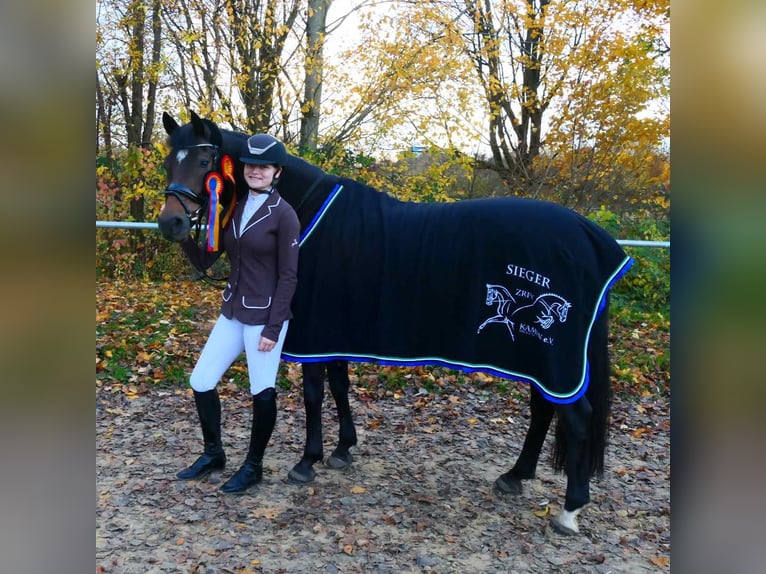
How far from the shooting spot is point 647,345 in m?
6.52

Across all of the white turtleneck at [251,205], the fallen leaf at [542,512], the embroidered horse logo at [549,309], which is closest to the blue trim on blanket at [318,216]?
the white turtleneck at [251,205]

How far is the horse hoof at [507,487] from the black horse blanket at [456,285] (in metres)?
0.91

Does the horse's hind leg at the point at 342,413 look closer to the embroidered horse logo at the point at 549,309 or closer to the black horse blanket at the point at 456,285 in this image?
the black horse blanket at the point at 456,285

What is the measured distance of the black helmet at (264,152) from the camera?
291 centimetres

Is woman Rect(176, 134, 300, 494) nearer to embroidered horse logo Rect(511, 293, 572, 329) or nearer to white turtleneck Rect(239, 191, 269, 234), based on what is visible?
white turtleneck Rect(239, 191, 269, 234)

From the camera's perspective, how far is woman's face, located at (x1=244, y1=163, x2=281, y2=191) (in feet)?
9.68

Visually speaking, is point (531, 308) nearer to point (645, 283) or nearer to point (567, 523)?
point (567, 523)

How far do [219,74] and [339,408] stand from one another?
517cm

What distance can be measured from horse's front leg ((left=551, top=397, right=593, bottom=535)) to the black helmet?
199 cm

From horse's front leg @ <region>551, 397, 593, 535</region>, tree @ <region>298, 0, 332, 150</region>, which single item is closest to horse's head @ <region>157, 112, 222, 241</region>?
horse's front leg @ <region>551, 397, 593, 535</region>

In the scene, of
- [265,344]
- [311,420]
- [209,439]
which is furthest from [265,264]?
[209,439]

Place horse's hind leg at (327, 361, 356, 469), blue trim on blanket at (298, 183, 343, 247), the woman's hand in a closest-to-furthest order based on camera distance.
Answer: the woman's hand → blue trim on blanket at (298, 183, 343, 247) → horse's hind leg at (327, 361, 356, 469)

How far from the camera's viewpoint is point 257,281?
3.02 metres
